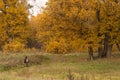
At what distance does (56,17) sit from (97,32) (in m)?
4.82

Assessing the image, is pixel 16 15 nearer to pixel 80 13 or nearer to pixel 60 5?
pixel 60 5

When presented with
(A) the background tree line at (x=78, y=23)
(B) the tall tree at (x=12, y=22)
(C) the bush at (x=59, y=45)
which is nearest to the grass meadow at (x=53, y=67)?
(C) the bush at (x=59, y=45)

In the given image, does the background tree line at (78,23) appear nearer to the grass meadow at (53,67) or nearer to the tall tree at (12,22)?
the tall tree at (12,22)

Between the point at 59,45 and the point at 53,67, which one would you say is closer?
the point at 53,67

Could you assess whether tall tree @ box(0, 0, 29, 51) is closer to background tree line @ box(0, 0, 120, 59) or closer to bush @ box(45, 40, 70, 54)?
background tree line @ box(0, 0, 120, 59)

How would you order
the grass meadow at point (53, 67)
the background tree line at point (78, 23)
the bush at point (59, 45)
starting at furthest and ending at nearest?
the bush at point (59, 45) → the background tree line at point (78, 23) → the grass meadow at point (53, 67)

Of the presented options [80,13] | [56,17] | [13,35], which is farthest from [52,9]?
[13,35]

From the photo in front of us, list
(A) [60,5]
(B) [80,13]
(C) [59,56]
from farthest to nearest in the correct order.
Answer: (C) [59,56]
(A) [60,5]
(B) [80,13]

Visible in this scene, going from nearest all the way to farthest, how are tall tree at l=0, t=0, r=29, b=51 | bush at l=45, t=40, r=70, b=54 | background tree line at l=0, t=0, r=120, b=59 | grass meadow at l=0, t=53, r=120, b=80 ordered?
grass meadow at l=0, t=53, r=120, b=80
background tree line at l=0, t=0, r=120, b=59
bush at l=45, t=40, r=70, b=54
tall tree at l=0, t=0, r=29, b=51

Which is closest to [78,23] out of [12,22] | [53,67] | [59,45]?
[59,45]

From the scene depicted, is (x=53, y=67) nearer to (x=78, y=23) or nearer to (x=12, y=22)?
(x=78, y=23)

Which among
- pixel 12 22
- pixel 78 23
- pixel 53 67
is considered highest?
pixel 12 22

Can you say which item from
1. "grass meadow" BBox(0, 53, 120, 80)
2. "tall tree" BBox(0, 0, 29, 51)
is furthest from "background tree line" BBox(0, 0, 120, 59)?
"grass meadow" BBox(0, 53, 120, 80)

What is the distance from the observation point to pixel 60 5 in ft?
117
